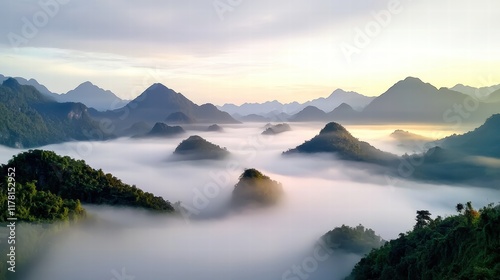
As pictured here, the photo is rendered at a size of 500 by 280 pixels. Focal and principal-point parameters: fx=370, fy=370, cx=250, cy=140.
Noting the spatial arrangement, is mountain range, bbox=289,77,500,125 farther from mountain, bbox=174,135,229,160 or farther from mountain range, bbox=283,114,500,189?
mountain, bbox=174,135,229,160

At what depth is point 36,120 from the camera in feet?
422

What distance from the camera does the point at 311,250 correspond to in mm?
38125

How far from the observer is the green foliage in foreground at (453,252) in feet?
32.5

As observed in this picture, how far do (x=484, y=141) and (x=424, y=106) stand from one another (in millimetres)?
76941

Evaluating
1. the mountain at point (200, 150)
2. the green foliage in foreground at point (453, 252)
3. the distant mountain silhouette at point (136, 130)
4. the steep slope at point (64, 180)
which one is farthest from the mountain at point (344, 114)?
the green foliage in foreground at point (453, 252)

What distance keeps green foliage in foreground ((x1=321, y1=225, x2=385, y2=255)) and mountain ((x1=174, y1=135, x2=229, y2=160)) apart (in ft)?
226

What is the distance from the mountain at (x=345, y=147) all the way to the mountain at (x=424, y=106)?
180 feet

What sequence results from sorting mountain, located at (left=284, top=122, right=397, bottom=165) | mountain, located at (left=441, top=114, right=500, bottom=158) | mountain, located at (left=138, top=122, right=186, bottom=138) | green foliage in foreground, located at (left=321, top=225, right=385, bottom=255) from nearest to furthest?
green foliage in foreground, located at (left=321, top=225, right=385, bottom=255) → mountain, located at (left=441, top=114, right=500, bottom=158) → mountain, located at (left=284, top=122, right=397, bottom=165) → mountain, located at (left=138, top=122, right=186, bottom=138)

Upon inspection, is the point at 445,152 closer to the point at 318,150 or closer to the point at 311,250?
the point at 318,150

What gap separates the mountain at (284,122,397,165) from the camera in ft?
293

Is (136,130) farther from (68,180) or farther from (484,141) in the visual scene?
(68,180)

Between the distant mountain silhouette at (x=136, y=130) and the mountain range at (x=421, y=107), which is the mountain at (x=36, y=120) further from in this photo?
the mountain range at (x=421, y=107)

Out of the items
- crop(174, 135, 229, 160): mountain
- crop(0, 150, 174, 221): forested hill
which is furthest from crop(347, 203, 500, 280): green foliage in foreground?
crop(174, 135, 229, 160): mountain

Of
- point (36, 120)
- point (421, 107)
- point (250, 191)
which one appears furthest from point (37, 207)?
point (421, 107)
